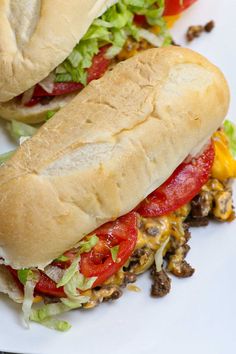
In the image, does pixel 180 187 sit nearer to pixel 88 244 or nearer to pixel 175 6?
pixel 88 244

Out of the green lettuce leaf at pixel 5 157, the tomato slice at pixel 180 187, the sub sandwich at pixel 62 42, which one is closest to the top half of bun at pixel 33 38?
the sub sandwich at pixel 62 42

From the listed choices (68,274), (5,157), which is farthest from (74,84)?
(68,274)

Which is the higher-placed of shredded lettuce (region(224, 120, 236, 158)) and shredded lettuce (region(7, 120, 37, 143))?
shredded lettuce (region(7, 120, 37, 143))

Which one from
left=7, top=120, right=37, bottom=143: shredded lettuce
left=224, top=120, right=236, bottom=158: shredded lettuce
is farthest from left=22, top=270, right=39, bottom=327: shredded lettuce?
left=224, top=120, right=236, bottom=158: shredded lettuce

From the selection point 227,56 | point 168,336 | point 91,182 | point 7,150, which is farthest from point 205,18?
point 168,336

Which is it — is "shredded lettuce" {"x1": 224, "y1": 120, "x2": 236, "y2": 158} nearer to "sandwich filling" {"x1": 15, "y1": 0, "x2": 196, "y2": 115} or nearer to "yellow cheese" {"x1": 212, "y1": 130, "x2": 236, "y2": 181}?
"yellow cheese" {"x1": 212, "y1": 130, "x2": 236, "y2": 181}

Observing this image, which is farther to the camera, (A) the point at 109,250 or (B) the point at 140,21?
(B) the point at 140,21

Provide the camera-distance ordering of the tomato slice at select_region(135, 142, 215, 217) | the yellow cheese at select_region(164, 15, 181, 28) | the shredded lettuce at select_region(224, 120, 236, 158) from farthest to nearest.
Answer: the yellow cheese at select_region(164, 15, 181, 28), the shredded lettuce at select_region(224, 120, 236, 158), the tomato slice at select_region(135, 142, 215, 217)

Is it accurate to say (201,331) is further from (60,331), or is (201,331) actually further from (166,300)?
(60,331)

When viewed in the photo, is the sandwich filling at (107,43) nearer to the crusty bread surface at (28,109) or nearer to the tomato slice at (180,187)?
the crusty bread surface at (28,109)
